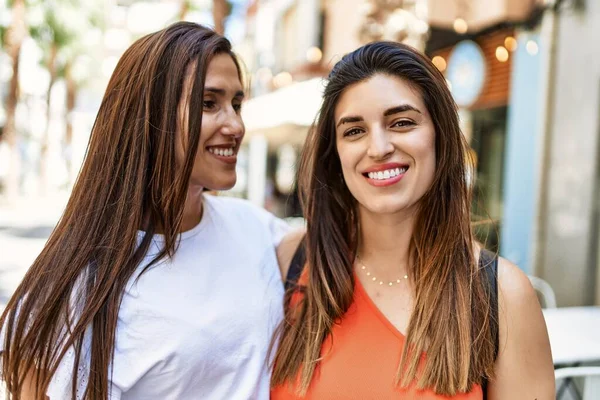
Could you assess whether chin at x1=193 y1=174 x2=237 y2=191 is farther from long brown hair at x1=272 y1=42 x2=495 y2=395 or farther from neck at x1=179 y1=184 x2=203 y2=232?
long brown hair at x1=272 y1=42 x2=495 y2=395

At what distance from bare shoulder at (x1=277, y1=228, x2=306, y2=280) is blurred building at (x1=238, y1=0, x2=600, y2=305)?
169 centimetres

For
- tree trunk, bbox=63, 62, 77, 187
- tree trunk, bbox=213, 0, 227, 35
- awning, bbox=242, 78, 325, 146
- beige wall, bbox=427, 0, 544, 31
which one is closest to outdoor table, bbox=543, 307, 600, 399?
awning, bbox=242, 78, 325, 146

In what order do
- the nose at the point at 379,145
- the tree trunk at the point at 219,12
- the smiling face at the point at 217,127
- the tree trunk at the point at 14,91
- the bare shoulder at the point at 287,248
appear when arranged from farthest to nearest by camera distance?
1. the tree trunk at the point at 14,91
2. the tree trunk at the point at 219,12
3. the bare shoulder at the point at 287,248
4. the smiling face at the point at 217,127
5. the nose at the point at 379,145

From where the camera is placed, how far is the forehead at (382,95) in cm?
181

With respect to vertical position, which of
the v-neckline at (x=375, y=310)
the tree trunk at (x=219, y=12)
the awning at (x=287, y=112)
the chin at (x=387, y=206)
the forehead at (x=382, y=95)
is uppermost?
the tree trunk at (x=219, y=12)

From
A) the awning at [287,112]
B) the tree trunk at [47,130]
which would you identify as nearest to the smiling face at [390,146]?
the awning at [287,112]

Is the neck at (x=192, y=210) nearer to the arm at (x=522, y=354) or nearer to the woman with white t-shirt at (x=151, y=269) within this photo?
the woman with white t-shirt at (x=151, y=269)

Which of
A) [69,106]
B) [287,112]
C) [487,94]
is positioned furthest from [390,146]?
[69,106]

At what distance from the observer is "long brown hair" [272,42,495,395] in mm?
1724

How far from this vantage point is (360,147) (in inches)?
72.8

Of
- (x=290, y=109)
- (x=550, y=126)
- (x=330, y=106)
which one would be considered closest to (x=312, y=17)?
(x=290, y=109)

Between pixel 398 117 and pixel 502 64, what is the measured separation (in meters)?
5.86

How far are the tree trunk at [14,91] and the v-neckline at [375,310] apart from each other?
1822 cm

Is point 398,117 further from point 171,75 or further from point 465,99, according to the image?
point 465,99
